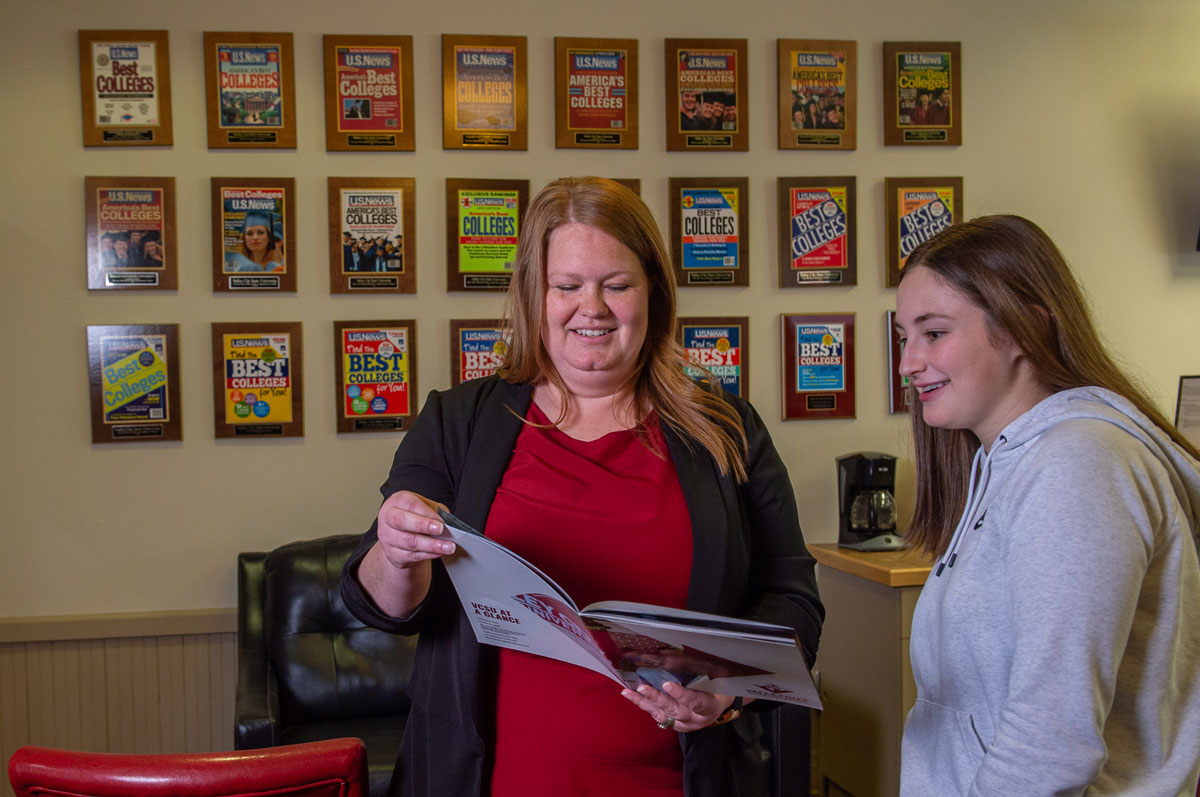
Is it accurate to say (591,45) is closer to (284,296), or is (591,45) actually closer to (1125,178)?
(284,296)

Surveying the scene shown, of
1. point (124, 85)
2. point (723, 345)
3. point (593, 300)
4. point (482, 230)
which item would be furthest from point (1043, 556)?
point (124, 85)

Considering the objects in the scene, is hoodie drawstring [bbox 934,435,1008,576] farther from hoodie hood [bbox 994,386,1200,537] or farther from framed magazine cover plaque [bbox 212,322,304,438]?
framed magazine cover plaque [bbox 212,322,304,438]

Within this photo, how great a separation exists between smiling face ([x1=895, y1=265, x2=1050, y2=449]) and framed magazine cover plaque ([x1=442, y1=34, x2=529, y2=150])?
221cm

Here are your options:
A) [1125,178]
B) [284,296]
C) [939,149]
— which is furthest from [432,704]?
[1125,178]

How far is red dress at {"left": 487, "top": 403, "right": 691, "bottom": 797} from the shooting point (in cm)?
134

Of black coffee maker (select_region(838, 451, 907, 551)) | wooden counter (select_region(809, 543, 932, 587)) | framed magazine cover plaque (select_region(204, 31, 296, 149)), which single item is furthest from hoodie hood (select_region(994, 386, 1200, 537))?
framed magazine cover plaque (select_region(204, 31, 296, 149))

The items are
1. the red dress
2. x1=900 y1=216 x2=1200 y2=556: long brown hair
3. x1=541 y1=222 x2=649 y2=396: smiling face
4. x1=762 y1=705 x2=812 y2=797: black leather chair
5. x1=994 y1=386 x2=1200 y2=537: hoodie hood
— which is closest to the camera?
x1=994 y1=386 x2=1200 y2=537: hoodie hood

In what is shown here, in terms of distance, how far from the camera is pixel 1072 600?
97 centimetres

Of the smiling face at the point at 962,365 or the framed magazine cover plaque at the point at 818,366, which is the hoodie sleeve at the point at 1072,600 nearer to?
the smiling face at the point at 962,365

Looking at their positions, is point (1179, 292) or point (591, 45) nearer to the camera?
point (591, 45)

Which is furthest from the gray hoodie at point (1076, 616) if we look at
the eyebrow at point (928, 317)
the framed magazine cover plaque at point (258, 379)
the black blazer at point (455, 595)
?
the framed magazine cover plaque at point (258, 379)

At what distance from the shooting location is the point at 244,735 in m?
2.54

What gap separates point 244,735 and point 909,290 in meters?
2.15

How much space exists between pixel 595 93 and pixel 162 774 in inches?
105
